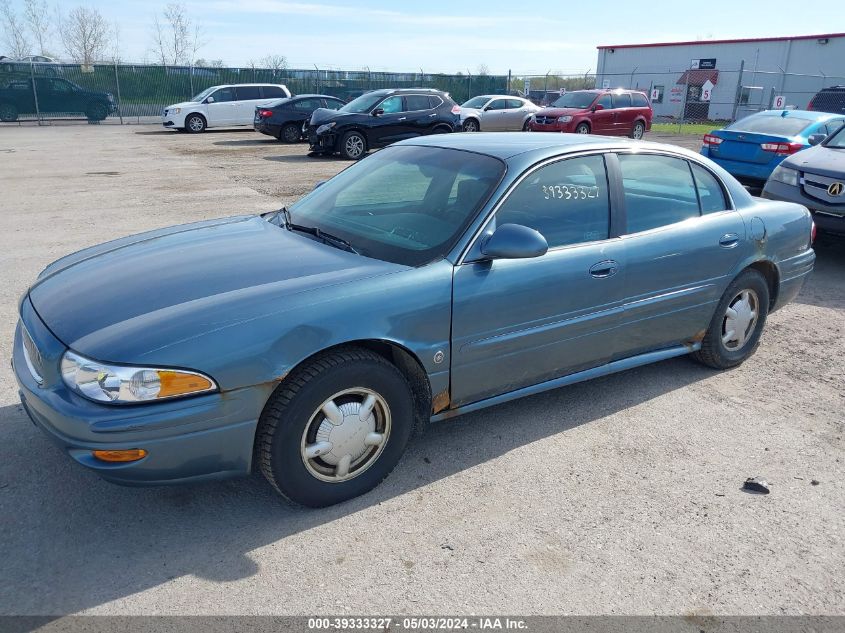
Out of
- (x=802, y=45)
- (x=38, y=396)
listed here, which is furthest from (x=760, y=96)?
(x=38, y=396)

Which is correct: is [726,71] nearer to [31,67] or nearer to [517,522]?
[31,67]

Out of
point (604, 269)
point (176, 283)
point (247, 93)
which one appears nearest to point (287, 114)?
point (247, 93)

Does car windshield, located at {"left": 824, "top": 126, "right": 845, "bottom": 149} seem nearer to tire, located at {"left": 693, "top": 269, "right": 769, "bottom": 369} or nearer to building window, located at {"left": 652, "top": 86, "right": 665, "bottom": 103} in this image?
tire, located at {"left": 693, "top": 269, "right": 769, "bottom": 369}

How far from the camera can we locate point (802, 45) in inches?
1403

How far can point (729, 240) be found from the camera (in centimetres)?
436

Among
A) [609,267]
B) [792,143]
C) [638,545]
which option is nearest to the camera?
[638,545]

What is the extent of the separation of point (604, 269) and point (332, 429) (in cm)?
176

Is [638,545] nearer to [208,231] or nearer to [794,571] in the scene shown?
[794,571]

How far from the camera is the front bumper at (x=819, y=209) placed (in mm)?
7145

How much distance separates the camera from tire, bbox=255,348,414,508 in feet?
9.20

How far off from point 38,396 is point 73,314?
0.38 m

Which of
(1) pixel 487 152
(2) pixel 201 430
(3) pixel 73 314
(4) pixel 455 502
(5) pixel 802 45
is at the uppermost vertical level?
(5) pixel 802 45

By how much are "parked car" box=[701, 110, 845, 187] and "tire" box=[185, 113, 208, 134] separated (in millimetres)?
18087

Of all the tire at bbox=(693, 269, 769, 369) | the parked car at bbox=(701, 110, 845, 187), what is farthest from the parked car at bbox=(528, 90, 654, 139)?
the tire at bbox=(693, 269, 769, 369)
